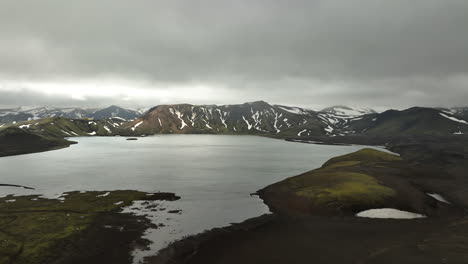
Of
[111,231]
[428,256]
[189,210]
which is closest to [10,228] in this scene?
[111,231]

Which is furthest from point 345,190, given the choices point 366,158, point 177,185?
point 366,158

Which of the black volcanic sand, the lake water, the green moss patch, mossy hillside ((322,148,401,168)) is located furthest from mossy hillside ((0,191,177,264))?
mossy hillside ((322,148,401,168))

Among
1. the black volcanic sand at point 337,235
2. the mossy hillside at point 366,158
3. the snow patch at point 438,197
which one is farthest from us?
the mossy hillside at point 366,158

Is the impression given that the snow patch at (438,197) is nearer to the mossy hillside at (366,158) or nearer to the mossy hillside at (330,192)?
the mossy hillside at (330,192)

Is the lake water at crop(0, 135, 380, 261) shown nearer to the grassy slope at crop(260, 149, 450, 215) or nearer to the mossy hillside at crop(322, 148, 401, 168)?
the grassy slope at crop(260, 149, 450, 215)

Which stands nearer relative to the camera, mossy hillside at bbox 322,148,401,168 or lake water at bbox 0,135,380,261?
lake water at bbox 0,135,380,261

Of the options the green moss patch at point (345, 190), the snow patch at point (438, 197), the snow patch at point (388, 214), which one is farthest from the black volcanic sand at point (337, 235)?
the snow patch at point (388, 214)
